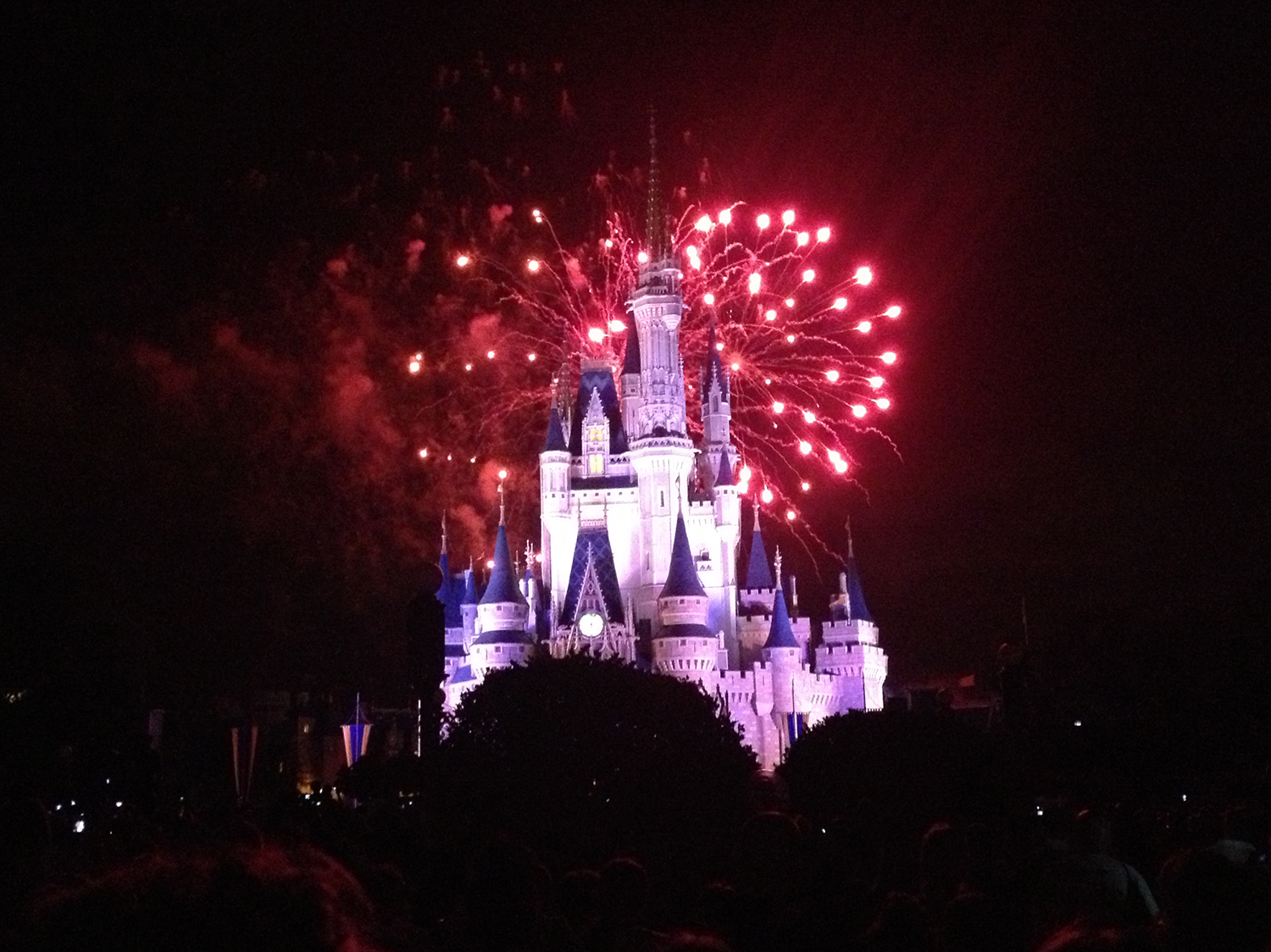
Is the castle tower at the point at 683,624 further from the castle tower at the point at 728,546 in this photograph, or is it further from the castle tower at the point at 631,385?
the castle tower at the point at 631,385

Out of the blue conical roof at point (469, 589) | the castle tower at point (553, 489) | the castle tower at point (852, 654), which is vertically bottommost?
the castle tower at point (852, 654)

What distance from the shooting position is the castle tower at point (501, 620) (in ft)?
258

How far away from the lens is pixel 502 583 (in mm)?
80125

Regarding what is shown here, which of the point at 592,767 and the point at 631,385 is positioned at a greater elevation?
the point at 631,385

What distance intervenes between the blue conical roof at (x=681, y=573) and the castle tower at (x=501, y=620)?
7.67 meters

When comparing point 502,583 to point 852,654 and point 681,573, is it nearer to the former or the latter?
point 681,573

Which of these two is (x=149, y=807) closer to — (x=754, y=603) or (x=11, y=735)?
(x=11, y=735)

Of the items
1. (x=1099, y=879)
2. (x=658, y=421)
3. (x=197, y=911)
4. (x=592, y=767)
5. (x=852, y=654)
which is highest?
(x=658, y=421)

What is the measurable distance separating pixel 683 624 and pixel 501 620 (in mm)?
9549

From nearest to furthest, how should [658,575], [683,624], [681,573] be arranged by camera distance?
[683,624], [681,573], [658,575]

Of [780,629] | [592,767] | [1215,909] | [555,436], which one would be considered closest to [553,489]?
[555,436]

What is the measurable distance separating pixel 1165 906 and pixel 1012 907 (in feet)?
8.20

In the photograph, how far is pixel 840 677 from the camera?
8519 cm

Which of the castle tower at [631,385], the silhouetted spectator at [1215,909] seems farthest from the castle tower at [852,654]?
the silhouetted spectator at [1215,909]
